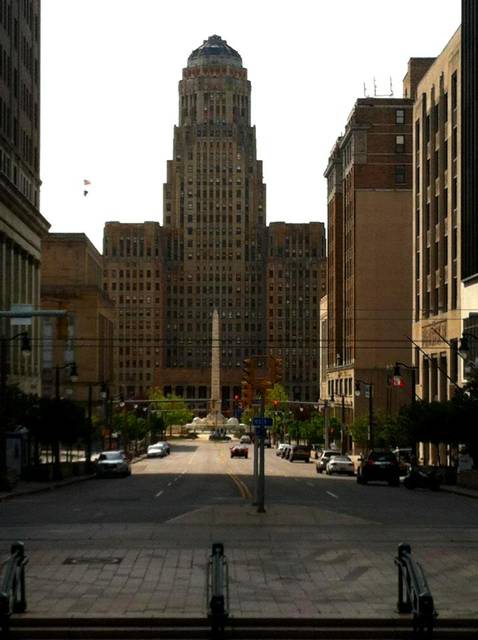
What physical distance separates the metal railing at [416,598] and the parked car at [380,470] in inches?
1746

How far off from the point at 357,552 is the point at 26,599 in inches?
363

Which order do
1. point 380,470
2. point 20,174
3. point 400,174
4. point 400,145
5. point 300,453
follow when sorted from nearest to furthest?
point 380,470, point 20,174, point 300,453, point 400,174, point 400,145

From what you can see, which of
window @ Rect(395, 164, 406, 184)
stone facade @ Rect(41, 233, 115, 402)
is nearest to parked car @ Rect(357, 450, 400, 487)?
window @ Rect(395, 164, 406, 184)

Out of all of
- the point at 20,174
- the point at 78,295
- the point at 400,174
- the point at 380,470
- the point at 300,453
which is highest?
the point at 400,174

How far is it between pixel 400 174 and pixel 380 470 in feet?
281

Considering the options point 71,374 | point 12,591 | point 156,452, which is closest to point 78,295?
point 156,452

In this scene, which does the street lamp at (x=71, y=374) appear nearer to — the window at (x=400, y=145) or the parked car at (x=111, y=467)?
the parked car at (x=111, y=467)

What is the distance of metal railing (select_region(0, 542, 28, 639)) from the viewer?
15.9 metres

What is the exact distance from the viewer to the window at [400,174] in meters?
143

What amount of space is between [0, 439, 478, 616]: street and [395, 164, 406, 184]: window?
3830 inches

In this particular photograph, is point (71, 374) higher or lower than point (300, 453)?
higher

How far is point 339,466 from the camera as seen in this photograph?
256 ft

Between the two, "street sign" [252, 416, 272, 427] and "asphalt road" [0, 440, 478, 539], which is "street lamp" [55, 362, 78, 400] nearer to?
"asphalt road" [0, 440, 478, 539]

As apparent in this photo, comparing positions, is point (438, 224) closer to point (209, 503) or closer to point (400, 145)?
point (400, 145)
